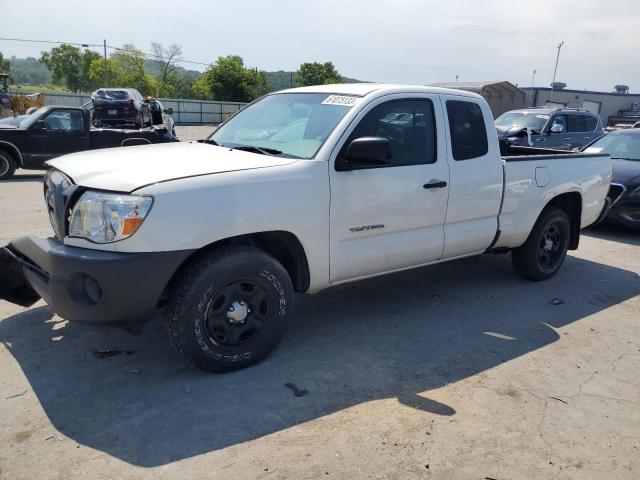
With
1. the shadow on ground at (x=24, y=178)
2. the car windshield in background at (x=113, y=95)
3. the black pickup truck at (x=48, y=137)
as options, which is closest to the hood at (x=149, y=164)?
the black pickup truck at (x=48, y=137)

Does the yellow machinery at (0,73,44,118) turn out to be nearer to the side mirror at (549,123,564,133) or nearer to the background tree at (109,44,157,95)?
the side mirror at (549,123,564,133)

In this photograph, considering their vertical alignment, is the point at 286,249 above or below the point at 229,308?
above

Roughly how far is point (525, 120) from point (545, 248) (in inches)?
366

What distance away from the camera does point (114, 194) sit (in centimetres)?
323

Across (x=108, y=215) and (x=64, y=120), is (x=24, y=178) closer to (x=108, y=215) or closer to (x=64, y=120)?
(x=64, y=120)

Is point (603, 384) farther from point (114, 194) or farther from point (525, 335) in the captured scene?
point (114, 194)

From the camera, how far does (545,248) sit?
604 centimetres

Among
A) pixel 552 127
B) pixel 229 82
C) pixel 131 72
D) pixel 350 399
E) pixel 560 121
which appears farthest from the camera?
pixel 131 72

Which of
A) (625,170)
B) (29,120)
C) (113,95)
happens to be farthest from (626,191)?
(113,95)

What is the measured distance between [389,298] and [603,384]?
2046 mm

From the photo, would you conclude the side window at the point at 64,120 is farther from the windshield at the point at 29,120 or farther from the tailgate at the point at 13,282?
the tailgate at the point at 13,282

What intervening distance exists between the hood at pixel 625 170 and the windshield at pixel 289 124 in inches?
227

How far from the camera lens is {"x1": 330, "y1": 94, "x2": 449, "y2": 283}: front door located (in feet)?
13.2

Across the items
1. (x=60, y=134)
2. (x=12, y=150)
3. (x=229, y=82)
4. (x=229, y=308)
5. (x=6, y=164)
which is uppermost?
(x=229, y=82)
